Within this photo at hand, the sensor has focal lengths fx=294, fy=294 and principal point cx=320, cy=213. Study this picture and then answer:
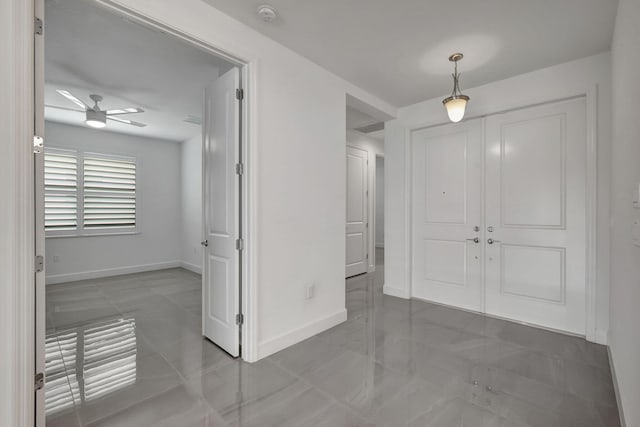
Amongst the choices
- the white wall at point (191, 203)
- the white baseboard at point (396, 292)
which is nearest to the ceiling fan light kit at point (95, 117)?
the white wall at point (191, 203)

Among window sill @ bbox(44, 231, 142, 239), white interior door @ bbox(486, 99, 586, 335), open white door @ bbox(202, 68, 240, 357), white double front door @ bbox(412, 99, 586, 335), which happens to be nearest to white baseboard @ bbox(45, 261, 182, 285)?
window sill @ bbox(44, 231, 142, 239)

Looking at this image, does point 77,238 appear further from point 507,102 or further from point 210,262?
point 507,102

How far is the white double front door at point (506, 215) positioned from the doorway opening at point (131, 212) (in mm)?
2634

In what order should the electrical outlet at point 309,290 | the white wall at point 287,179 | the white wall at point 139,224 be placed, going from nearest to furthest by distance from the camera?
the white wall at point 287,179
the electrical outlet at point 309,290
the white wall at point 139,224

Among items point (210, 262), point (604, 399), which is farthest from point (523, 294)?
point (210, 262)

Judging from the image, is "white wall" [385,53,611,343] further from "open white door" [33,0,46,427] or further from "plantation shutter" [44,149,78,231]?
"plantation shutter" [44,149,78,231]

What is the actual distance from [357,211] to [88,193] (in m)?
5.01

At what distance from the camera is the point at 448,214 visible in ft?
12.5

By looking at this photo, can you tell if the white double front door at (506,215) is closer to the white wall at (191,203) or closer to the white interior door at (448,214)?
the white interior door at (448,214)

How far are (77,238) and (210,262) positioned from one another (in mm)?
4107

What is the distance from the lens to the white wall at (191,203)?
19.6ft

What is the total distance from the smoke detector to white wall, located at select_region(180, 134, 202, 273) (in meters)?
4.23

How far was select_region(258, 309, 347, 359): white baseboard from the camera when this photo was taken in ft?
8.25

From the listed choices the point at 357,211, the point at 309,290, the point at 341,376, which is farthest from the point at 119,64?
the point at 357,211
